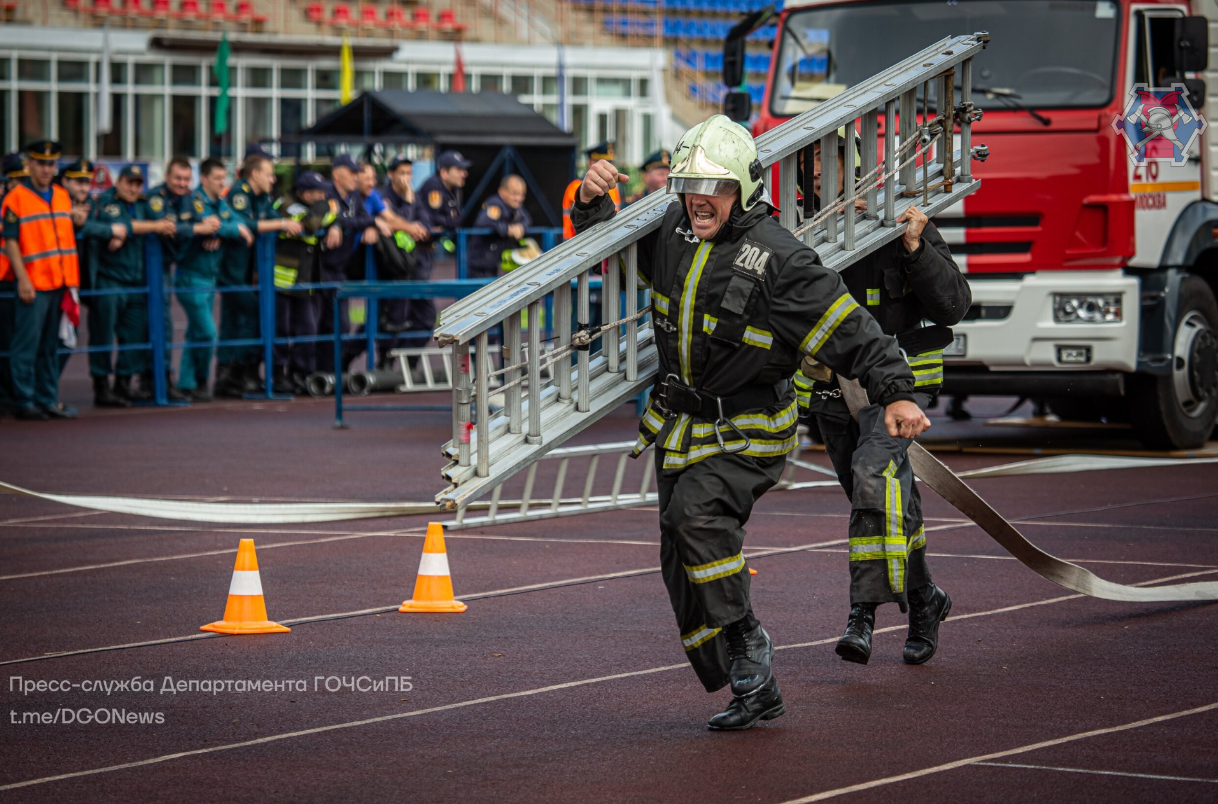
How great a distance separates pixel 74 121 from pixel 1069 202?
3953cm

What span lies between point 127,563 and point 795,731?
173 inches

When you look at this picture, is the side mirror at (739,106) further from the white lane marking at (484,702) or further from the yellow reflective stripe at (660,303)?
the yellow reflective stripe at (660,303)

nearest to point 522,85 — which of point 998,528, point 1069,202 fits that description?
point 1069,202

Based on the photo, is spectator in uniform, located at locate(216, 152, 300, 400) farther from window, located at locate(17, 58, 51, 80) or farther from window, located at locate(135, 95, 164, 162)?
window, located at locate(135, 95, 164, 162)

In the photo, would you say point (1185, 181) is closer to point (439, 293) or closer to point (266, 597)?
point (439, 293)

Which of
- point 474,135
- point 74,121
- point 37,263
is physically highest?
point 74,121

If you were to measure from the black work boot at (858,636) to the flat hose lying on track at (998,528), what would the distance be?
527 mm

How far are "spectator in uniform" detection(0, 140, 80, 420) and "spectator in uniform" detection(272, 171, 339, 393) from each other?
2399mm

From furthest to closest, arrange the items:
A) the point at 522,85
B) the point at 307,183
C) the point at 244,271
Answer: the point at 522,85, the point at 307,183, the point at 244,271

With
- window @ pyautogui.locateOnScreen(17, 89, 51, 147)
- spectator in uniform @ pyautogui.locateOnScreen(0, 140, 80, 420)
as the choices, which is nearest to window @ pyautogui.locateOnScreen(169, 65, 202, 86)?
window @ pyautogui.locateOnScreen(17, 89, 51, 147)

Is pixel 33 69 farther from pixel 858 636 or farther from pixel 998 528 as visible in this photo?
pixel 858 636

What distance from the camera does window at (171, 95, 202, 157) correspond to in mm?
48031

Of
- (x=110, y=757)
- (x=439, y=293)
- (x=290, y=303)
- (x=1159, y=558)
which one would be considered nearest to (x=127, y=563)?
(x=110, y=757)

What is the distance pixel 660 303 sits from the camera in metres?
5.45
